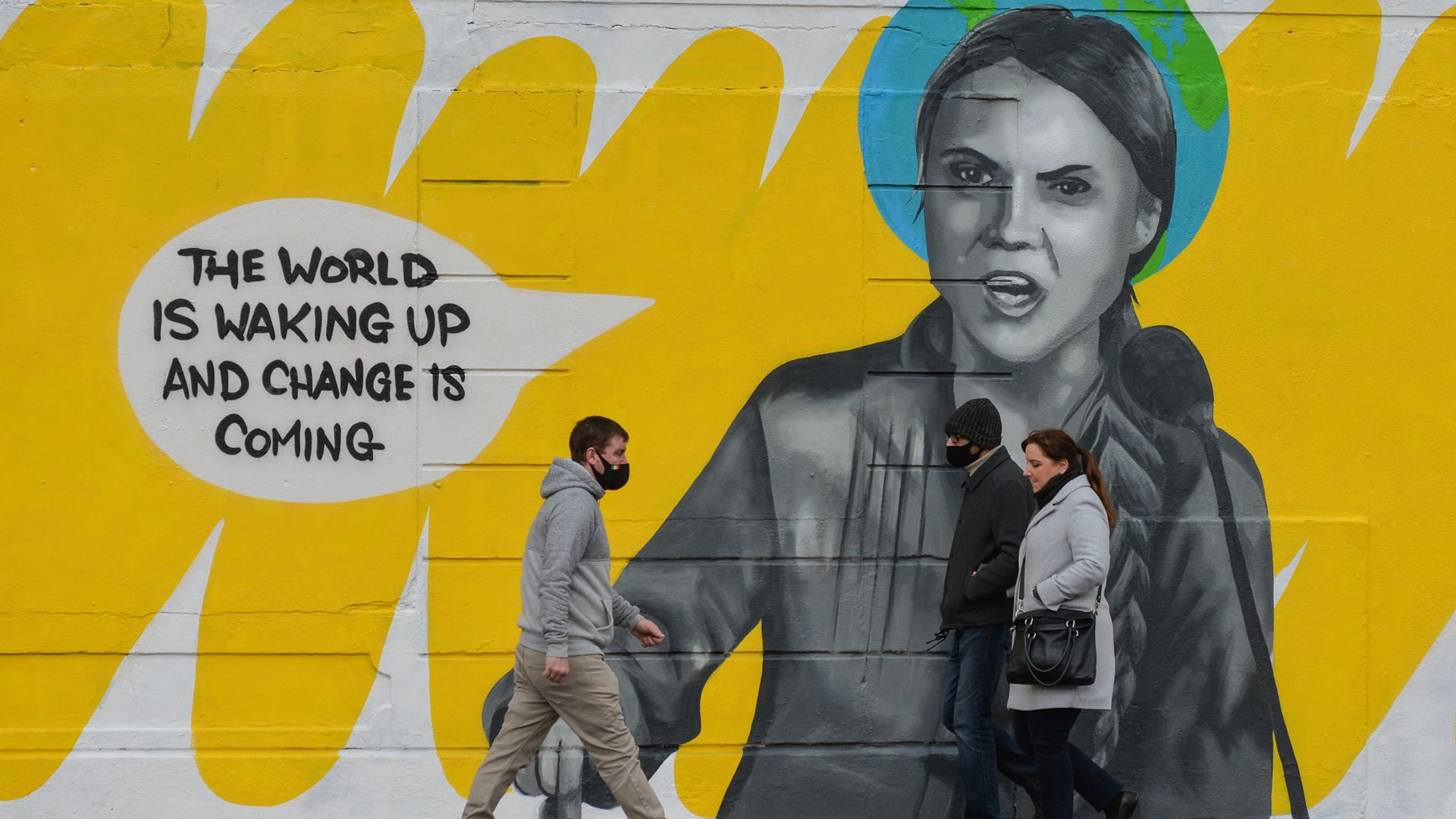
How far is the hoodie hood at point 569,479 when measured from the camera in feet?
16.7

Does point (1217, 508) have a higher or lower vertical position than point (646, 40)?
lower


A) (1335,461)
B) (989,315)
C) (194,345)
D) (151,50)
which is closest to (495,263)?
(194,345)

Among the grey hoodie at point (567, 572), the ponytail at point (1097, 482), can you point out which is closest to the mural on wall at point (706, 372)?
the ponytail at point (1097, 482)

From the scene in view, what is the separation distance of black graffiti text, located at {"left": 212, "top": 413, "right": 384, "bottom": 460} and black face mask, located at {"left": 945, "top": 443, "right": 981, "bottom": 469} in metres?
2.39

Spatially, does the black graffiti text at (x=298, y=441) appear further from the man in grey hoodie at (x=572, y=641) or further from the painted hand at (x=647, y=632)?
the painted hand at (x=647, y=632)

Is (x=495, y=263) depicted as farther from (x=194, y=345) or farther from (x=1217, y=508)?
(x=1217, y=508)

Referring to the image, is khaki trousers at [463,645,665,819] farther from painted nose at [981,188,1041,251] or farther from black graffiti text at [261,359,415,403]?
painted nose at [981,188,1041,251]

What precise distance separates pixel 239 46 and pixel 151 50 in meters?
0.37

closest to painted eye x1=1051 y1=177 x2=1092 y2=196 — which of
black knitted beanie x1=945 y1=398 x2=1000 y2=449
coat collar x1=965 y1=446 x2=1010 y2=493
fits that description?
black knitted beanie x1=945 y1=398 x2=1000 y2=449

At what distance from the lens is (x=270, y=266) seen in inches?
236

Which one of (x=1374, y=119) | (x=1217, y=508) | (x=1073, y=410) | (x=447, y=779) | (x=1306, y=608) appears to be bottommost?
(x=447, y=779)

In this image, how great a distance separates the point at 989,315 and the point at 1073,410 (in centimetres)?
56

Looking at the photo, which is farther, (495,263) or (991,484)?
(495,263)

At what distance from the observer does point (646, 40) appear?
6.06 meters
